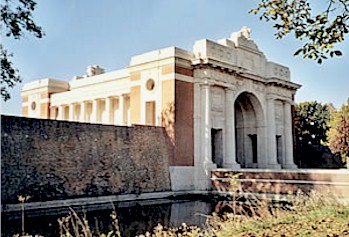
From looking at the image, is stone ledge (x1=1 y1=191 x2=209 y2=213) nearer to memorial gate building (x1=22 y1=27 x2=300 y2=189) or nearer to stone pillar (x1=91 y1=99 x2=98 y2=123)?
memorial gate building (x1=22 y1=27 x2=300 y2=189)

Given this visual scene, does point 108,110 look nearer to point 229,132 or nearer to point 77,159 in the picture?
point 229,132

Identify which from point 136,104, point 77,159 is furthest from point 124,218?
point 136,104

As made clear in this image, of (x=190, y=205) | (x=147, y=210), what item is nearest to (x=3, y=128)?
(x=147, y=210)

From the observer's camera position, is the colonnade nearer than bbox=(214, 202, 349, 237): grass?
No

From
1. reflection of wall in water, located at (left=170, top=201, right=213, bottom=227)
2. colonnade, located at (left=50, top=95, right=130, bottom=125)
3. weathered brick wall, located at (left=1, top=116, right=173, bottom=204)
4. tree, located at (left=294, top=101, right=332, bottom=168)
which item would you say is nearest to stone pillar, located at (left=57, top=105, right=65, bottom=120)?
colonnade, located at (left=50, top=95, right=130, bottom=125)

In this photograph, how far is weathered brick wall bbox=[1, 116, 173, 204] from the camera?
44.8ft

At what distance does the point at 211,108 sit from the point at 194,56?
3.16 metres

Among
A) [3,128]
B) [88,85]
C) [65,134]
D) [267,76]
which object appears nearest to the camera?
[3,128]

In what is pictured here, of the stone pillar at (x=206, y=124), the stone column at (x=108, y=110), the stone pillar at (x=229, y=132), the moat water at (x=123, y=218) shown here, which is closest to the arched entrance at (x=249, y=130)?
the stone pillar at (x=229, y=132)

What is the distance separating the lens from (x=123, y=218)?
38.2 feet

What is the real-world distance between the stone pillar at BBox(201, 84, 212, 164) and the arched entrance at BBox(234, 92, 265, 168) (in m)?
5.08

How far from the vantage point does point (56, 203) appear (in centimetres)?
1443

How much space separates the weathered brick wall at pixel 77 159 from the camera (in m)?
13.6

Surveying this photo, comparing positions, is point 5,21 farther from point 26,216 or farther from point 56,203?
point 56,203
